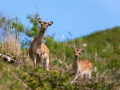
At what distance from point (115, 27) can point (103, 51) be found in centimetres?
1872

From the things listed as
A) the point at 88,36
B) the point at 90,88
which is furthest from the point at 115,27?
the point at 90,88

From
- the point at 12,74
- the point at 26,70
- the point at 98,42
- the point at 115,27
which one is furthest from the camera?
the point at 115,27

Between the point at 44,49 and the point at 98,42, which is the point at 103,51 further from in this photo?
the point at 44,49

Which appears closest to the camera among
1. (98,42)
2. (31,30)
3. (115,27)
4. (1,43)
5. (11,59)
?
(11,59)

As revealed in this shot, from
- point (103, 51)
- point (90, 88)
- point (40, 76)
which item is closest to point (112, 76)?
point (90, 88)

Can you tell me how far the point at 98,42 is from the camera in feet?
162

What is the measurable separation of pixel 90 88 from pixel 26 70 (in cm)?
167

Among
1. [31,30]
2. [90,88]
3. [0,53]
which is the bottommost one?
[90,88]

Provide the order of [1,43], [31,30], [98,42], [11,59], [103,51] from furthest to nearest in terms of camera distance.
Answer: [98,42], [103,51], [31,30], [1,43], [11,59]

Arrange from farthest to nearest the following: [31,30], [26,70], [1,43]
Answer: [31,30] < [1,43] < [26,70]

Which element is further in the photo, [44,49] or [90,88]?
[44,49]

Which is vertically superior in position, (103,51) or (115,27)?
(115,27)

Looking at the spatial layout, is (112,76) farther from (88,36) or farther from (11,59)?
(88,36)

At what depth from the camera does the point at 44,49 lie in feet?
59.1
